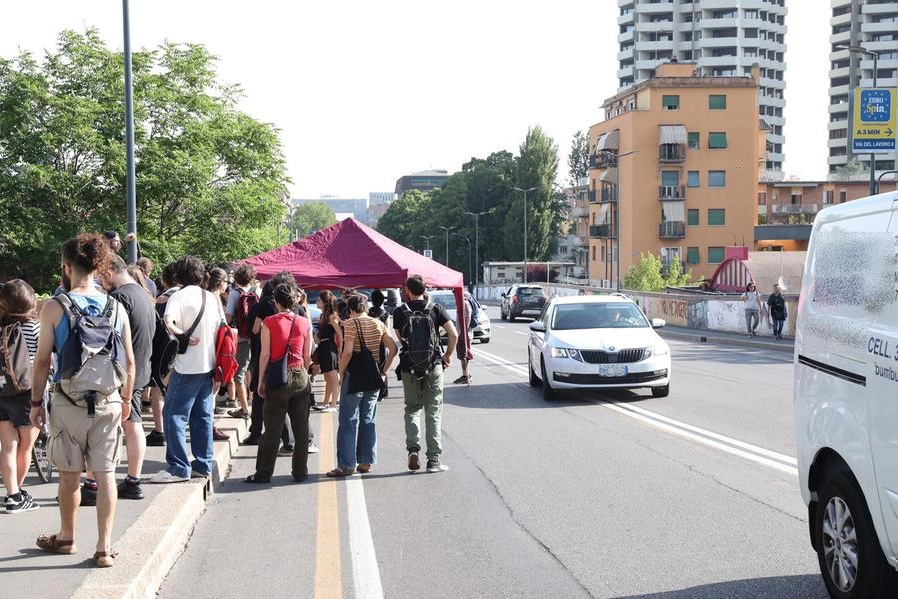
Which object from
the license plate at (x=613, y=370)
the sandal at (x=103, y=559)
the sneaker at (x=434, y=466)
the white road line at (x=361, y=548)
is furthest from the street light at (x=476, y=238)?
the sandal at (x=103, y=559)

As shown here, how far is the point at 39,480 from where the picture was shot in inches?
341

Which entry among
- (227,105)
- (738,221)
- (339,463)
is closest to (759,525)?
(339,463)

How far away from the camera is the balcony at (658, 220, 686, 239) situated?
3268 inches

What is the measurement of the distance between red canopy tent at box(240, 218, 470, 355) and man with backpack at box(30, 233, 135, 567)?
10.2 meters

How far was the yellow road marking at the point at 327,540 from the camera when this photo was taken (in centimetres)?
592

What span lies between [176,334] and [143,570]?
2937mm

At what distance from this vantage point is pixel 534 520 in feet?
24.9

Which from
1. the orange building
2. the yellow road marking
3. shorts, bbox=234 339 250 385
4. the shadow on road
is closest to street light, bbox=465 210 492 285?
the orange building

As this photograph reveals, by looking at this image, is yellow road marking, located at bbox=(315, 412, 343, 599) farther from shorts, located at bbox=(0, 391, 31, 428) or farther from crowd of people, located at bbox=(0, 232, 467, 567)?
shorts, located at bbox=(0, 391, 31, 428)

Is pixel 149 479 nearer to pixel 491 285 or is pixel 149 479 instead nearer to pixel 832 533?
pixel 832 533

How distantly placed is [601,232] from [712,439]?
7924cm

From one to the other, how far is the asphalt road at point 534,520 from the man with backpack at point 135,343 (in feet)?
2.07

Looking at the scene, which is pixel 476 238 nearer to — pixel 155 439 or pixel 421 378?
pixel 155 439

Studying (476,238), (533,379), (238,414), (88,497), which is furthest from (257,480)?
(476,238)
